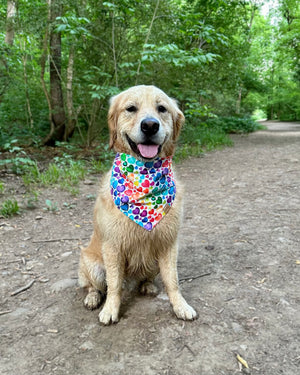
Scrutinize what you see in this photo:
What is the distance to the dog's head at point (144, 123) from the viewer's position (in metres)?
2.10

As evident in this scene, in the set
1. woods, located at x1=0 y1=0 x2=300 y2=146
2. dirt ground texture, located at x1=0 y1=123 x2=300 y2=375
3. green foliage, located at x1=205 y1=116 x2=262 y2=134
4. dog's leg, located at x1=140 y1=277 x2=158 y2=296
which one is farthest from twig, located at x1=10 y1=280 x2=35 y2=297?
green foliage, located at x1=205 y1=116 x2=262 y2=134

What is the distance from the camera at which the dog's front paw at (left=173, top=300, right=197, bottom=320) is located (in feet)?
6.76

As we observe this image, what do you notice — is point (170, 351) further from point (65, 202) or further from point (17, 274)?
point (65, 202)

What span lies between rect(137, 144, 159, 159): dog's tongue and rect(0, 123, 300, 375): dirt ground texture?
3.83 ft

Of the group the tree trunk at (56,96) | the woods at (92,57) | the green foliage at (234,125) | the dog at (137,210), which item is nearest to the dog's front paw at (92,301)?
the dog at (137,210)

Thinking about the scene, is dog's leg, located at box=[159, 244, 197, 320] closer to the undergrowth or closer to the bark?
the undergrowth

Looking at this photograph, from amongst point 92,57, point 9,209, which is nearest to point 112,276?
point 9,209

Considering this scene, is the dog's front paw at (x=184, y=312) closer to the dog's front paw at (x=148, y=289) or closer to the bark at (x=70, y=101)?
the dog's front paw at (x=148, y=289)

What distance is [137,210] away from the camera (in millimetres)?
2133

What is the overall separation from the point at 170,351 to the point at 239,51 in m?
11.6

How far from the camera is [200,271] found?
108 inches

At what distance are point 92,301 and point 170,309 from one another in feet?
2.04

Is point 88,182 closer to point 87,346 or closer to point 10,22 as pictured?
point 87,346

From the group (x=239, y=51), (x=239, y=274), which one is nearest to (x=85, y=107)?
(x=239, y=274)
